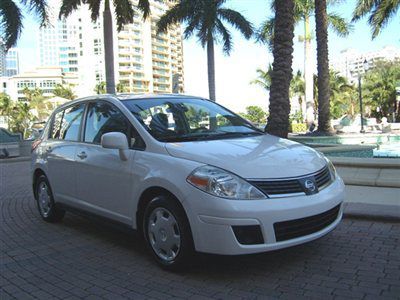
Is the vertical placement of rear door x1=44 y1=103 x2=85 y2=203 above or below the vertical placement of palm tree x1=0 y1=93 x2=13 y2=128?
below

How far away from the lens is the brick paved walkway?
12.8 feet

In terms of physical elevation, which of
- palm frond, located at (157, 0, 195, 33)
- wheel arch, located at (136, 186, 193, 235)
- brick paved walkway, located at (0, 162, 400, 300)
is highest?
palm frond, located at (157, 0, 195, 33)

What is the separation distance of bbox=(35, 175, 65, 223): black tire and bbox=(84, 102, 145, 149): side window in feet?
4.43

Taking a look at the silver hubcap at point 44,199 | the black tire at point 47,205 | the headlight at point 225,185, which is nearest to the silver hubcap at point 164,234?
the headlight at point 225,185

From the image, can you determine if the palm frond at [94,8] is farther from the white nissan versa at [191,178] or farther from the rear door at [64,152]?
the white nissan versa at [191,178]

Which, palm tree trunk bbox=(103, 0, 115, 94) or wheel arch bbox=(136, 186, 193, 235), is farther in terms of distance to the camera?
palm tree trunk bbox=(103, 0, 115, 94)

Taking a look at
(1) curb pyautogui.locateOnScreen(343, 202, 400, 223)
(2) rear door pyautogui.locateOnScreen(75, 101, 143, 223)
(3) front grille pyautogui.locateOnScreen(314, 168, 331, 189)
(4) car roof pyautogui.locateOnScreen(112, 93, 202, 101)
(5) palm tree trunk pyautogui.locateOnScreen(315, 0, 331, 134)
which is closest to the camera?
(3) front grille pyautogui.locateOnScreen(314, 168, 331, 189)

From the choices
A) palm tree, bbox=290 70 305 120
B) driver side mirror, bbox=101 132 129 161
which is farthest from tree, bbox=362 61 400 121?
driver side mirror, bbox=101 132 129 161

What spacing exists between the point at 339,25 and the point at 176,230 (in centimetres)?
2648

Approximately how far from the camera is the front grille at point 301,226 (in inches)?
157

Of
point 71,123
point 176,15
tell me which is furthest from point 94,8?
point 71,123

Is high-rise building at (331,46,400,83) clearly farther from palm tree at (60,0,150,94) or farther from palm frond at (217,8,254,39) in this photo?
palm tree at (60,0,150,94)

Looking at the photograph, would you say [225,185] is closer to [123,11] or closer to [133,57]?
[123,11]

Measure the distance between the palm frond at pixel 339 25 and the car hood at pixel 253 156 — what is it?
82.8 feet
